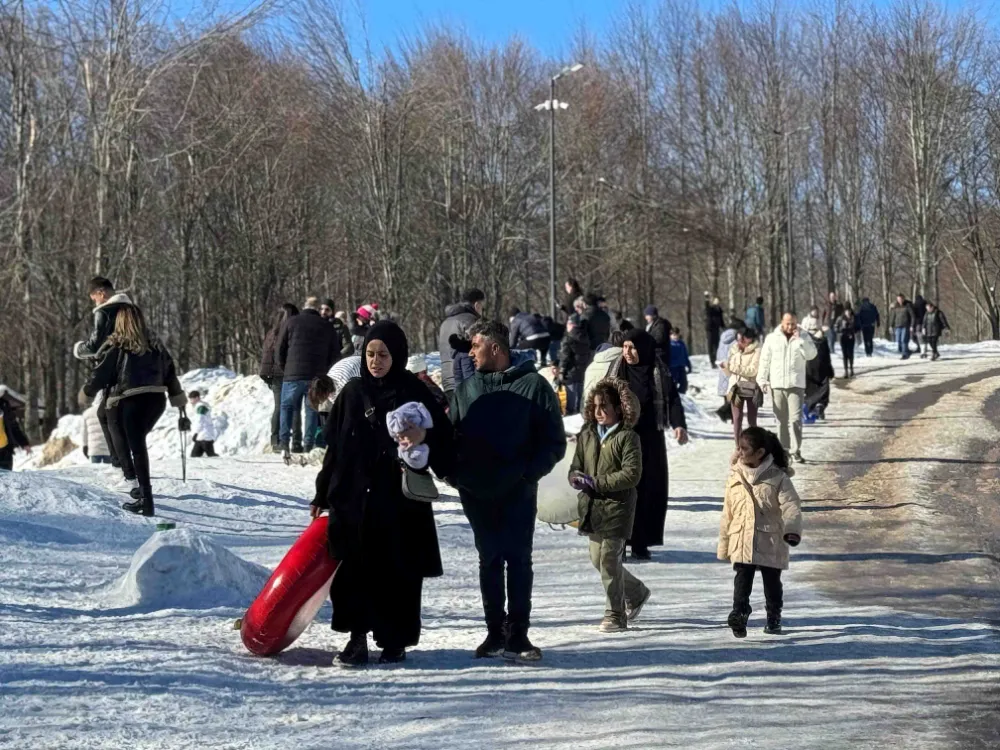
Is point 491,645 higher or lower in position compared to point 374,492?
lower

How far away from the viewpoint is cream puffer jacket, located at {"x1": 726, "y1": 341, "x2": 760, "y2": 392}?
17359mm

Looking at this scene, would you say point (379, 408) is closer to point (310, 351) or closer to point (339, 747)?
point (339, 747)

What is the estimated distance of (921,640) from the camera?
26.9ft

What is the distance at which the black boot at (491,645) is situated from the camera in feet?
24.4

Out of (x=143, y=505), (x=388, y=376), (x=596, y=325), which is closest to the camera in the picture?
(x=388, y=376)

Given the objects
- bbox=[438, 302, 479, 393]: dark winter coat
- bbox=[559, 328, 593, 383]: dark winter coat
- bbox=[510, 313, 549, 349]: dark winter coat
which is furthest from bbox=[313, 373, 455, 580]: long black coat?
bbox=[559, 328, 593, 383]: dark winter coat

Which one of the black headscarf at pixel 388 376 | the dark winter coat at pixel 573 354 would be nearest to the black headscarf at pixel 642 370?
the black headscarf at pixel 388 376

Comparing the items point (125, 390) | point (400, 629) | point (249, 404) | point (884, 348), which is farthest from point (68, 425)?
point (884, 348)

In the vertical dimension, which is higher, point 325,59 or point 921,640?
point 325,59

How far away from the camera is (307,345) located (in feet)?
54.3

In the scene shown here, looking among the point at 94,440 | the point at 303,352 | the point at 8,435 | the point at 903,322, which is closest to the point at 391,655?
the point at 303,352

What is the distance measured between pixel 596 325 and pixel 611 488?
11937mm

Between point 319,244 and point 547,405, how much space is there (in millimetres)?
41354

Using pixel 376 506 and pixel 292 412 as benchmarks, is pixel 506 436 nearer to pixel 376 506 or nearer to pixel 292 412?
pixel 376 506
